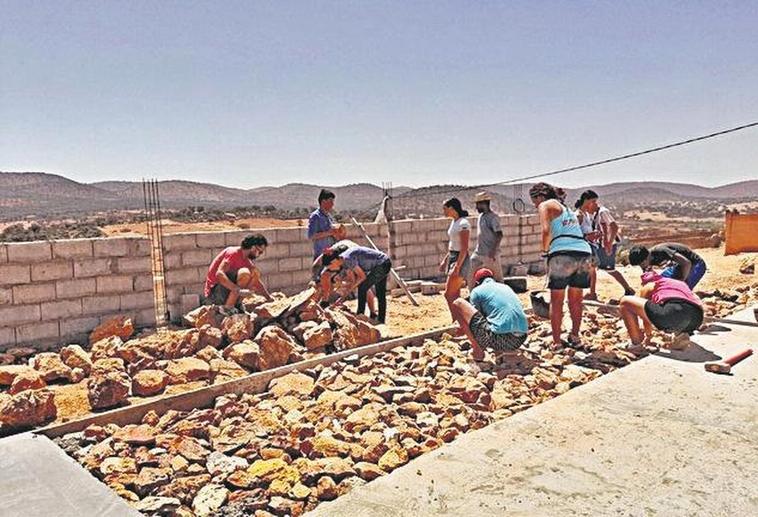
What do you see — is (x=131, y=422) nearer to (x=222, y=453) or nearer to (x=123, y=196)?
(x=222, y=453)

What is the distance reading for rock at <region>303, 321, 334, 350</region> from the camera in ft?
18.9

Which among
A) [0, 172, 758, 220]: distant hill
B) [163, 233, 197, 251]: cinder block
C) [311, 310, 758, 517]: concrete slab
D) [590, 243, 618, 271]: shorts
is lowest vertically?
[311, 310, 758, 517]: concrete slab

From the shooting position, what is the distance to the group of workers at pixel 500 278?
4.96 metres

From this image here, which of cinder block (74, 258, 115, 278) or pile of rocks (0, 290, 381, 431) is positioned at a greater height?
cinder block (74, 258, 115, 278)

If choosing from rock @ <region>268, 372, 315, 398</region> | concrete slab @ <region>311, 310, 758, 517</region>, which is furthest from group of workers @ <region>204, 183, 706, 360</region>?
rock @ <region>268, 372, 315, 398</region>

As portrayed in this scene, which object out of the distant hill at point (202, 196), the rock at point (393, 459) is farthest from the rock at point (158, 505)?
the distant hill at point (202, 196)

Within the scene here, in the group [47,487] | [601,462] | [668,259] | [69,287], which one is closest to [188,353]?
[69,287]

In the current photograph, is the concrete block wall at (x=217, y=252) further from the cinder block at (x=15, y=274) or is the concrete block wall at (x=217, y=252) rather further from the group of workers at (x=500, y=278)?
the cinder block at (x=15, y=274)

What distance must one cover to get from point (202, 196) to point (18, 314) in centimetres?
7753

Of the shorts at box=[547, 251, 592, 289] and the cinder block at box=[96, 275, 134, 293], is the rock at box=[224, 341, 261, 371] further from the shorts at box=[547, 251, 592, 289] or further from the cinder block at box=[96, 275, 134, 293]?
the shorts at box=[547, 251, 592, 289]

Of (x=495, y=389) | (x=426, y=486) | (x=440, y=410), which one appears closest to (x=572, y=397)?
(x=495, y=389)

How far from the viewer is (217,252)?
311 inches

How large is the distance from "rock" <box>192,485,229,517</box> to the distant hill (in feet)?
38.2

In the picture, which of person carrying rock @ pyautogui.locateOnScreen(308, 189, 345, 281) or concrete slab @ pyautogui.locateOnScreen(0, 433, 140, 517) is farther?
person carrying rock @ pyautogui.locateOnScreen(308, 189, 345, 281)
